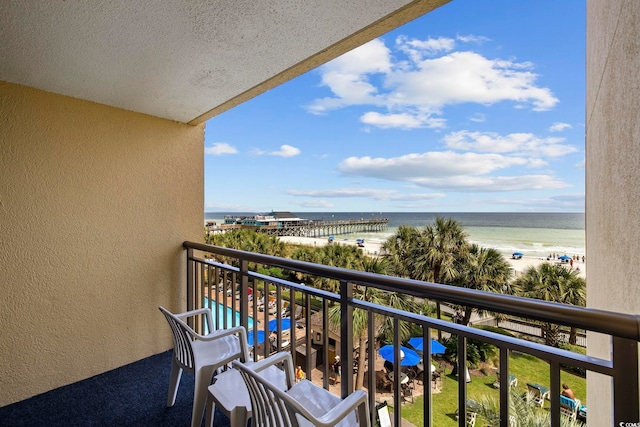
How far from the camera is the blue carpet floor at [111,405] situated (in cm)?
194

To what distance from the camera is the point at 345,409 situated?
1.05m

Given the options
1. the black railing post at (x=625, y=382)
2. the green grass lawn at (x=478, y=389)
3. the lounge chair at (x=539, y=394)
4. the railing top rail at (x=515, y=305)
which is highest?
the railing top rail at (x=515, y=305)

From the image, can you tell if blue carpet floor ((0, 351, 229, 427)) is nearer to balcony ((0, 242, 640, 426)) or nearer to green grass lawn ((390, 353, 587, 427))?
balcony ((0, 242, 640, 426))

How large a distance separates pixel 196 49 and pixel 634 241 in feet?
6.69

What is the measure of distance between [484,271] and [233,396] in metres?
14.8

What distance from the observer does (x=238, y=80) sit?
83.2 inches

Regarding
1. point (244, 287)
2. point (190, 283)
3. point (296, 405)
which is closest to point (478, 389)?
point (190, 283)

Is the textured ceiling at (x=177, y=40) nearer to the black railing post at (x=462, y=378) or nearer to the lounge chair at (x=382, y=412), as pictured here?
the black railing post at (x=462, y=378)

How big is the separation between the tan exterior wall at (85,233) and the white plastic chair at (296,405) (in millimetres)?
1878

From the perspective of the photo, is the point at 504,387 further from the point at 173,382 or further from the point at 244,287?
the point at 173,382

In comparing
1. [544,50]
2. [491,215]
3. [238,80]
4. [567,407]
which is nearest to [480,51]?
[544,50]

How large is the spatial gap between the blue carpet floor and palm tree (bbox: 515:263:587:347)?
1369cm

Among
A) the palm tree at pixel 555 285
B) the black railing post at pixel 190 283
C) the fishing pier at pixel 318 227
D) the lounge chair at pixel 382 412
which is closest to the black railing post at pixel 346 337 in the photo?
the black railing post at pixel 190 283

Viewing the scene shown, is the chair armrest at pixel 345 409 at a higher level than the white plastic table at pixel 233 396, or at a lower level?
higher
